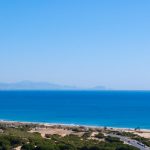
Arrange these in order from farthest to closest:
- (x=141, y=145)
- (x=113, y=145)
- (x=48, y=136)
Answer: (x=48, y=136)
(x=141, y=145)
(x=113, y=145)

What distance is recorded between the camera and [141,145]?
3984cm

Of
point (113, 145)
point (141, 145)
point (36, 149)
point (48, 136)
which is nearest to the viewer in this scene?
point (36, 149)

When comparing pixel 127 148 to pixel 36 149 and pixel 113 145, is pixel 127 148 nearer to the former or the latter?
pixel 113 145

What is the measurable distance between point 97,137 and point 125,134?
5.90 meters

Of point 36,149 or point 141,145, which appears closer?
point 36,149

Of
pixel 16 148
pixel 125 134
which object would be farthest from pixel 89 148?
pixel 125 134

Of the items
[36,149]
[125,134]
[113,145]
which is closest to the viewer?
[36,149]

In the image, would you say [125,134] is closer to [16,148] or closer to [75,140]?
[75,140]

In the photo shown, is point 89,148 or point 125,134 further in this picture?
point 125,134

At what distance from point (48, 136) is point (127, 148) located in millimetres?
12167

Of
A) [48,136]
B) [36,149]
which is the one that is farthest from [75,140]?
[36,149]

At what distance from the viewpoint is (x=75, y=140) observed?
138ft

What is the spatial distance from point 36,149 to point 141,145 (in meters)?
11.0

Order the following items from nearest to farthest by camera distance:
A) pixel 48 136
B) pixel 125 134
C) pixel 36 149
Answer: pixel 36 149 → pixel 48 136 → pixel 125 134
